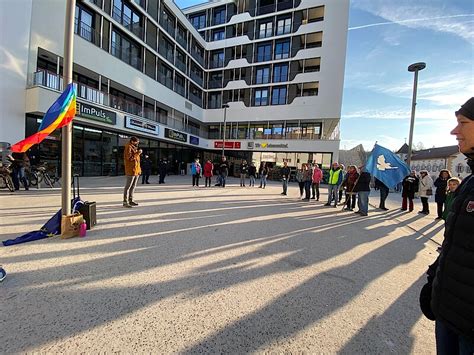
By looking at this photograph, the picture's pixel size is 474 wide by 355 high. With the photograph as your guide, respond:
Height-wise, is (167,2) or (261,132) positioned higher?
(167,2)

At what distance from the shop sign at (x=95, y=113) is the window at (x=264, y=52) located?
2260cm

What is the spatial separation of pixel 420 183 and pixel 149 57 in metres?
24.2

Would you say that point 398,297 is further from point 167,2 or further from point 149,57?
point 167,2

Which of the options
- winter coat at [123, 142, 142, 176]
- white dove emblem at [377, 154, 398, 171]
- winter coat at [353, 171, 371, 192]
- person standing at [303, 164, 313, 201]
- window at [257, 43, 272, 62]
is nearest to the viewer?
winter coat at [123, 142, 142, 176]

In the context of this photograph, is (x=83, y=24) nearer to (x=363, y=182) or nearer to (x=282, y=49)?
(x=363, y=182)

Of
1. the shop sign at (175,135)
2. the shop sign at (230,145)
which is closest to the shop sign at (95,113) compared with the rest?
the shop sign at (175,135)

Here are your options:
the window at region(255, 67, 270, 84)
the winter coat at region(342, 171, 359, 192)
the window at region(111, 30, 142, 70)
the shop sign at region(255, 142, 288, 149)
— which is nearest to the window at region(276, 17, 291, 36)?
the window at region(255, 67, 270, 84)

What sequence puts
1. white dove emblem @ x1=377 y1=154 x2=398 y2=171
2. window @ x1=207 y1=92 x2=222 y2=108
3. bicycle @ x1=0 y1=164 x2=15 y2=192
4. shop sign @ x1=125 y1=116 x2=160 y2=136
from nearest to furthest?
bicycle @ x1=0 y1=164 x2=15 y2=192
white dove emblem @ x1=377 y1=154 x2=398 y2=171
shop sign @ x1=125 y1=116 x2=160 y2=136
window @ x1=207 y1=92 x2=222 y2=108

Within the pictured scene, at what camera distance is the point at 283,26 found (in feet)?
103

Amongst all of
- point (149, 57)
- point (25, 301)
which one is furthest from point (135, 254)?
point (149, 57)

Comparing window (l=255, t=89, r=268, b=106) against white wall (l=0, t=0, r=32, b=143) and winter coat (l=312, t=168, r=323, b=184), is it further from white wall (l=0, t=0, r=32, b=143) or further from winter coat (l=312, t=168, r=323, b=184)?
white wall (l=0, t=0, r=32, b=143)

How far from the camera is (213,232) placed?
5418 millimetres

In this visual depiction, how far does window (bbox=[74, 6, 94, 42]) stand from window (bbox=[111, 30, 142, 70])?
194 centimetres

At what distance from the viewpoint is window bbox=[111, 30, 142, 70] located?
18969mm
